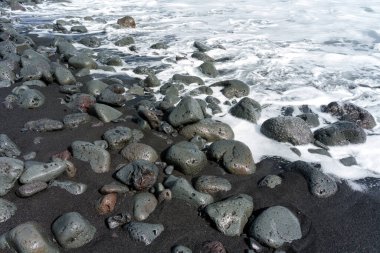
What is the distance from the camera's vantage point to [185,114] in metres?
4.32

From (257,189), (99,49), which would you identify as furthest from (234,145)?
(99,49)

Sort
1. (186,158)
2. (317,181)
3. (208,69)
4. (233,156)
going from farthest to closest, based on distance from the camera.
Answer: (208,69) < (233,156) < (186,158) < (317,181)

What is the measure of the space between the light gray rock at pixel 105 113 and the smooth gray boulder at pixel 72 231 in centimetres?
173

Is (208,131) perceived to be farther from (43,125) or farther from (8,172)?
(8,172)

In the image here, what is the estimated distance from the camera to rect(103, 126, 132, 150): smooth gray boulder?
3986mm

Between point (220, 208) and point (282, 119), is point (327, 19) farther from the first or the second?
point (220, 208)

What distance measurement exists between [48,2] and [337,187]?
11122 mm

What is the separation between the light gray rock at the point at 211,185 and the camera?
3459 mm

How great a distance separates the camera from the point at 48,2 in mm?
11836

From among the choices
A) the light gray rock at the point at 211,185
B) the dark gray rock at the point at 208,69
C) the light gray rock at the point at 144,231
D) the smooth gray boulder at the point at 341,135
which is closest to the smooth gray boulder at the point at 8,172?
the light gray rock at the point at 144,231

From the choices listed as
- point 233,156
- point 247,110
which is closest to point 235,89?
point 247,110

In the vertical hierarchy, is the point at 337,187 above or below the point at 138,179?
below

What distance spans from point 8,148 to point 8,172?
534mm

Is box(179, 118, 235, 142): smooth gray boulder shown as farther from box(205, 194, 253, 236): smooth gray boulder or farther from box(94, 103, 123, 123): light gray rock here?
box(205, 194, 253, 236): smooth gray boulder
